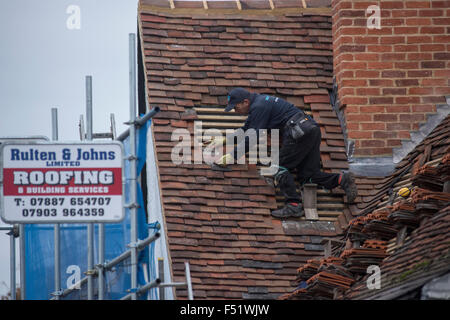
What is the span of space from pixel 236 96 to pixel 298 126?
84 cm

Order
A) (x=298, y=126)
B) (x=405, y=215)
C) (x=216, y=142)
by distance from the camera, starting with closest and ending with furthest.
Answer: (x=405, y=215)
(x=298, y=126)
(x=216, y=142)

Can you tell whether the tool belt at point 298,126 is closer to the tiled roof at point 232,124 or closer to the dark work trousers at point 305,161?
the dark work trousers at point 305,161

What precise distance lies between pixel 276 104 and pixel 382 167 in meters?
1.60

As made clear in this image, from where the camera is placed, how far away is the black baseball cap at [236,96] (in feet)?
44.2

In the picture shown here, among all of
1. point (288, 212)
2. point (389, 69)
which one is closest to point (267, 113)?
point (288, 212)

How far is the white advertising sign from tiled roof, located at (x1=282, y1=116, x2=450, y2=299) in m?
2.50

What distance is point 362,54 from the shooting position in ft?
46.8

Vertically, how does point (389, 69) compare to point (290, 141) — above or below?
above

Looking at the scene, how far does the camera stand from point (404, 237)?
10.9 m

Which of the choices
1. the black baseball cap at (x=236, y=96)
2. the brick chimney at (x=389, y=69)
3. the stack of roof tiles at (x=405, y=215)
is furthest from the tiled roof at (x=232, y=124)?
the stack of roof tiles at (x=405, y=215)

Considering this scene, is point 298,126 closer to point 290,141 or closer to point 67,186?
point 290,141

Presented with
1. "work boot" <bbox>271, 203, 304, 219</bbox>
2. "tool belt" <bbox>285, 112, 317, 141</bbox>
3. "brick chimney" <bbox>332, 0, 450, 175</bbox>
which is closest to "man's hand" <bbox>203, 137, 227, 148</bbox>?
"tool belt" <bbox>285, 112, 317, 141</bbox>

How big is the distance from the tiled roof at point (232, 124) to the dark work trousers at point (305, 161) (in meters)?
0.29

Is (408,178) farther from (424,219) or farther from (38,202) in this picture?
(38,202)
